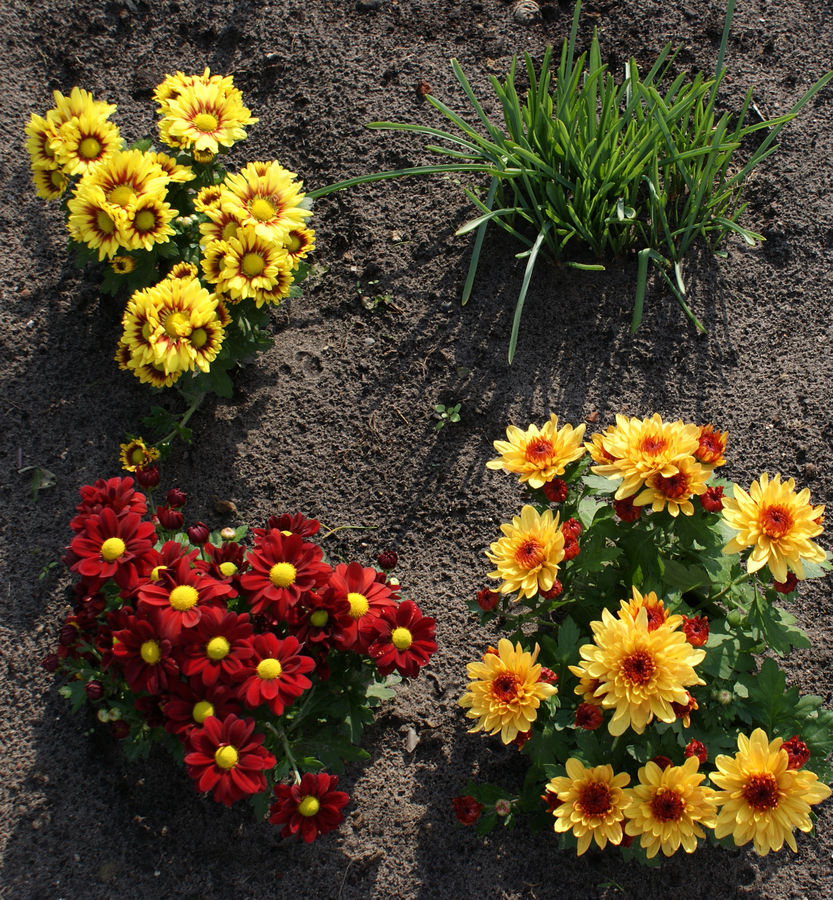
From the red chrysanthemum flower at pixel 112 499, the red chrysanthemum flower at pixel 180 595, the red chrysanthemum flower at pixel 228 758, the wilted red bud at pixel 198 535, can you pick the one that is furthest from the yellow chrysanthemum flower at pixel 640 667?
the red chrysanthemum flower at pixel 112 499

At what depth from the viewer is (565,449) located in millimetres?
1828

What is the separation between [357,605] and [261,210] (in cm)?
112

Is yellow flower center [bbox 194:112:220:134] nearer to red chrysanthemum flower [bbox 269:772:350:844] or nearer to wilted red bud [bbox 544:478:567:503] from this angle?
wilted red bud [bbox 544:478:567:503]

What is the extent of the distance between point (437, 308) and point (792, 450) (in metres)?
1.20

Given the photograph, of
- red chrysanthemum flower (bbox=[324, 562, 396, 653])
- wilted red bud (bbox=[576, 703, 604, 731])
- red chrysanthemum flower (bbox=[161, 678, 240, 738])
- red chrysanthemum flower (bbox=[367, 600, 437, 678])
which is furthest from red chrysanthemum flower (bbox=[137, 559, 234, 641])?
wilted red bud (bbox=[576, 703, 604, 731])

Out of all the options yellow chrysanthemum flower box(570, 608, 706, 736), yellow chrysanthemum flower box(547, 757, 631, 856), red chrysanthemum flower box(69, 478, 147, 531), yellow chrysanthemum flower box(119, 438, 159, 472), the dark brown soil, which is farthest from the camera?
yellow chrysanthemum flower box(119, 438, 159, 472)

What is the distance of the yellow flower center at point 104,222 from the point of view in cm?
221

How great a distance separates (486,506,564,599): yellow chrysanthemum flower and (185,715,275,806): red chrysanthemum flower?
0.62 m

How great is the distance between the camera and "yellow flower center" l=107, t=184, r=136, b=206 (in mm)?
2193

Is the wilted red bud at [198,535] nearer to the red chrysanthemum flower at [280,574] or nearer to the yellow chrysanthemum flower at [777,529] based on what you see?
the red chrysanthemum flower at [280,574]

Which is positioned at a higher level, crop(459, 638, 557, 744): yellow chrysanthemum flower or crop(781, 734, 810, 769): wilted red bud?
crop(781, 734, 810, 769): wilted red bud

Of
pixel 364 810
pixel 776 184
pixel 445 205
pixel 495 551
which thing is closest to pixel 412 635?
pixel 495 551

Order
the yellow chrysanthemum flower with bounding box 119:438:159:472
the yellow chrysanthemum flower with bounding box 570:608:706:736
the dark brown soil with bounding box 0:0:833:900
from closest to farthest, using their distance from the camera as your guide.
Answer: the yellow chrysanthemum flower with bounding box 570:608:706:736 → the dark brown soil with bounding box 0:0:833:900 → the yellow chrysanthemum flower with bounding box 119:438:159:472

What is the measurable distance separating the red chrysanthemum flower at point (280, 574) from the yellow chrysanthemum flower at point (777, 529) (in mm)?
913
